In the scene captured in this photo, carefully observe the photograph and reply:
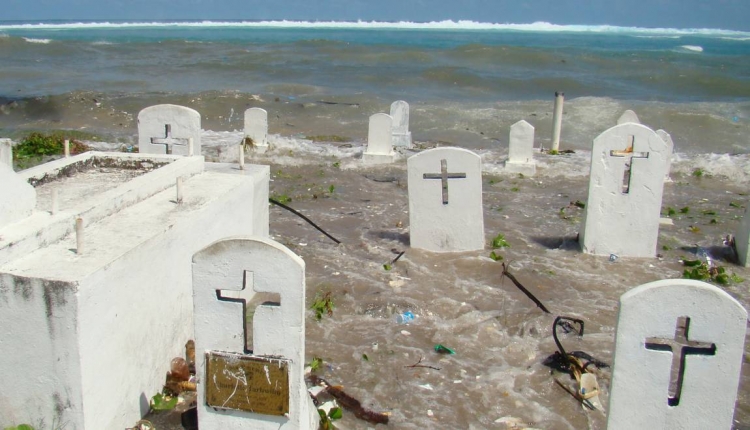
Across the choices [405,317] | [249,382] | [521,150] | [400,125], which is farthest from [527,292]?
[400,125]

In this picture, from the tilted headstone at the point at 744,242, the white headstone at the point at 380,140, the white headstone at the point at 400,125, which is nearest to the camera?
the tilted headstone at the point at 744,242

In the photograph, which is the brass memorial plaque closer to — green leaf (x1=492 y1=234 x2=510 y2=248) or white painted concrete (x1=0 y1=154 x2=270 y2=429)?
white painted concrete (x1=0 y1=154 x2=270 y2=429)

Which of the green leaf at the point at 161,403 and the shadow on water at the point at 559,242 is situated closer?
the green leaf at the point at 161,403

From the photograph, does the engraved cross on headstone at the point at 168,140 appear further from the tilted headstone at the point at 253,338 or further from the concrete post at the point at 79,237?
the tilted headstone at the point at 253,338

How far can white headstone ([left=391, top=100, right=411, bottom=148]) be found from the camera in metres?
16.2

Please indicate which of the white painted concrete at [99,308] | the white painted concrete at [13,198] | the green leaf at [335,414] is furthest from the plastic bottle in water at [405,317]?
the white painted concrete at [13,198]

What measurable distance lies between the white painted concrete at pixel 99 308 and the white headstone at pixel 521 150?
9.17 metres

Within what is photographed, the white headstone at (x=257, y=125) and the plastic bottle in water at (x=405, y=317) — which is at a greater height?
the white headstone at (x=257, y=125)

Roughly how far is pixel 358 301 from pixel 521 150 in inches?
318

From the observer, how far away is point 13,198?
15.0 feet

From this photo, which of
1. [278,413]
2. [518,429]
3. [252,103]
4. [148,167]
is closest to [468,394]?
[518,429]

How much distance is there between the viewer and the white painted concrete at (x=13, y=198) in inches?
177

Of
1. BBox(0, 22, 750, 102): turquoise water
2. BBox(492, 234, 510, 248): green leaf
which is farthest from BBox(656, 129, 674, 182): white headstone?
BBox(0, 22, 750, 102): turquoise water

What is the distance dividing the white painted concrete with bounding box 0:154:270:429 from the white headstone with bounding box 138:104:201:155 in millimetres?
2027
